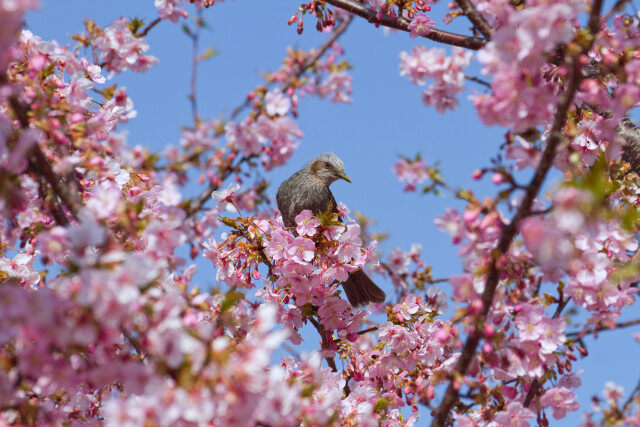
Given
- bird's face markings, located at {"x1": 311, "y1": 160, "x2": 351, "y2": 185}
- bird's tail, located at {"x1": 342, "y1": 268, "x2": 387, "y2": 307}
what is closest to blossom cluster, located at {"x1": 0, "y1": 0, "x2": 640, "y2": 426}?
bird's tail, located at {"x1": 342, "y1": 268, "x2": 387, "y2": 307}

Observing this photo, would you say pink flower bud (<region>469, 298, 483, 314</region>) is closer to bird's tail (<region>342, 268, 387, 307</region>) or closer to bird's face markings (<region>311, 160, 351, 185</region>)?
bird's tail (<region>342, 268, 387, 307</region>)

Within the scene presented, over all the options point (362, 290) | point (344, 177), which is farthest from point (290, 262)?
point (344, 177)

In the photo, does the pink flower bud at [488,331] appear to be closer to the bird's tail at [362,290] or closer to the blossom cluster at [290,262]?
the blossom cluster at [290,262]

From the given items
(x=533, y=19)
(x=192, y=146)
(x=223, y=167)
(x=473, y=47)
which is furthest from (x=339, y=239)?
(x=192, y=146)

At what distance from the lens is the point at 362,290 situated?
6.17 m

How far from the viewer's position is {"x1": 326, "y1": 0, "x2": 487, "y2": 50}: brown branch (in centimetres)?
482

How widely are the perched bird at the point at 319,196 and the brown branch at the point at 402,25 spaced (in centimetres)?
207

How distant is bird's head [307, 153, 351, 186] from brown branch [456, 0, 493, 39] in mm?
3313

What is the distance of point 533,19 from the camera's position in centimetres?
235

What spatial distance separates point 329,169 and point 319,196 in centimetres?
65

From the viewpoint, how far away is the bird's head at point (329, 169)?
7.57 m

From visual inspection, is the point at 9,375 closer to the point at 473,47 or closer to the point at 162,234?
the point at 162,234

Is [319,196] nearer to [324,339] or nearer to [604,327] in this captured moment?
[324,339]

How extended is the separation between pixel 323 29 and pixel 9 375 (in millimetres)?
3968
